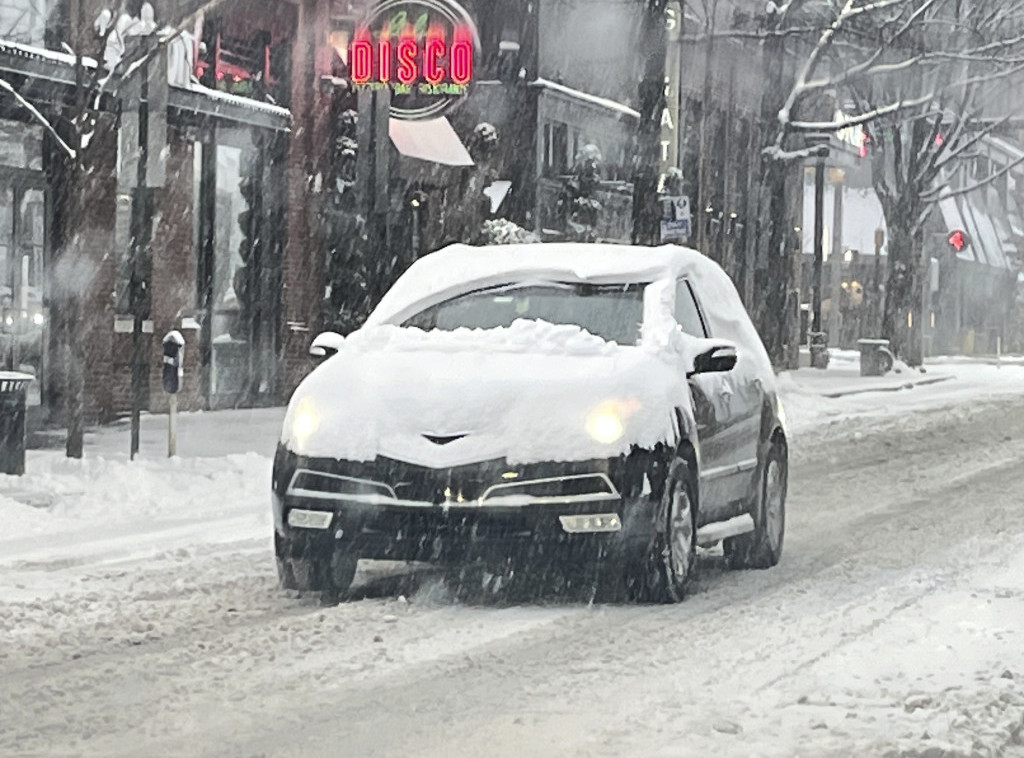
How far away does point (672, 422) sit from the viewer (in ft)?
31.2

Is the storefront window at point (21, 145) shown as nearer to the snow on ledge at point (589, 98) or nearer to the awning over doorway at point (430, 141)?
the awning over doorway at point (430, 141)

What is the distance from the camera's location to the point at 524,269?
10672mm

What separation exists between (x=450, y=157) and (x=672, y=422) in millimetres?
20598

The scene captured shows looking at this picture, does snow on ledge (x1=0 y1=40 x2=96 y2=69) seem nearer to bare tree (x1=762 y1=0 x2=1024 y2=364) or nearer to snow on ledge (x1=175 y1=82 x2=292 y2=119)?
snow on ledge (x1=175 y1=82 x2=292 y2=119)

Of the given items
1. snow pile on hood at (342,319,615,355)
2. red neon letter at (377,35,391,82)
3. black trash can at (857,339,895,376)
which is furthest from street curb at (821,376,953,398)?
snow pile on hood at (342,319,615,355)

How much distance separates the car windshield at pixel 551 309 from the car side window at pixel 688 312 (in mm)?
325

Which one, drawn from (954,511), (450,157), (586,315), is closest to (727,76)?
(450,157)

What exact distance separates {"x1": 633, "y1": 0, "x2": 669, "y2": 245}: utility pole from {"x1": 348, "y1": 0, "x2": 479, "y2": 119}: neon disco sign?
2.31 meters

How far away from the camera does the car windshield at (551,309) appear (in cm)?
1036

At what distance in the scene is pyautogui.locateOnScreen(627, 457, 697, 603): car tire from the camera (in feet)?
30.9

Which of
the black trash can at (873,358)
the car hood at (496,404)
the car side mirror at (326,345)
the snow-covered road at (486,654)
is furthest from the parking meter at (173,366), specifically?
the black trash can at (873,358)

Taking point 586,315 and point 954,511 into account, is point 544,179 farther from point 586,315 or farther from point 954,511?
point 586,315

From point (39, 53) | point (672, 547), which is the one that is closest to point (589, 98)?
point (39, 53)

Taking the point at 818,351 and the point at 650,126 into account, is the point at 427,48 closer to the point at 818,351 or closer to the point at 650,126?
Answer: the point at 650,126
